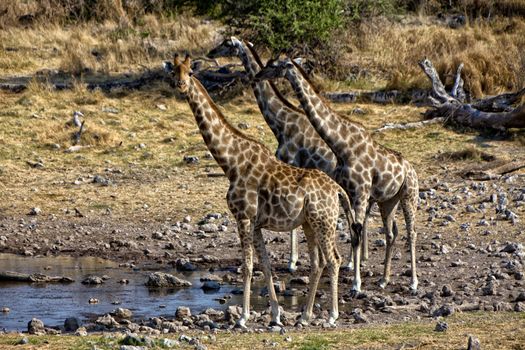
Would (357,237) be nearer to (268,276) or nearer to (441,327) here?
(268,276)

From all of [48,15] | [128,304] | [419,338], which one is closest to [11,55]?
[48,15]

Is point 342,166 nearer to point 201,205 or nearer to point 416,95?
point 201,205

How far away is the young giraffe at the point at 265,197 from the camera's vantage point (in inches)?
445

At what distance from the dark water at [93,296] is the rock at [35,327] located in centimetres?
35

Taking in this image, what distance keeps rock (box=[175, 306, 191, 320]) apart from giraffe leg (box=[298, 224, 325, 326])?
3.97 ft

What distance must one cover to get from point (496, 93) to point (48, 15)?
13.1 meters

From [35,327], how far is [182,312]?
158 cm

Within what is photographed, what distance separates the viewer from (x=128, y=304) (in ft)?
41.4

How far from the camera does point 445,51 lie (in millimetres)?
24203

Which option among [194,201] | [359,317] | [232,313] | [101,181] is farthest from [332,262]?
[101,181]

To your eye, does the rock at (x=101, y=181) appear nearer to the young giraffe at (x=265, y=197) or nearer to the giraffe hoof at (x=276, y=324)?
the young giraffe at (x=265, y=197)

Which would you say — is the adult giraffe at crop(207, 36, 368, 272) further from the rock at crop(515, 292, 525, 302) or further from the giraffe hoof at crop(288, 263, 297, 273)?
the rock at crop(515, 292, 525, 302)

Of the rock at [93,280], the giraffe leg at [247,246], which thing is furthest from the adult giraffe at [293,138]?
the giraffe leg at [247,246]

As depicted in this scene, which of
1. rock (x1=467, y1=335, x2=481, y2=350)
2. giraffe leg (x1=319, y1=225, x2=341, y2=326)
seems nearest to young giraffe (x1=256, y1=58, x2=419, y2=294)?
giraffe leg (x1=319, y1=225, x2=341, y2=326)
